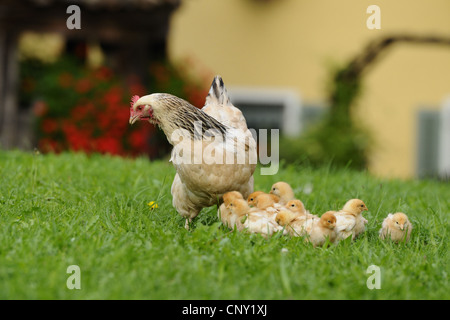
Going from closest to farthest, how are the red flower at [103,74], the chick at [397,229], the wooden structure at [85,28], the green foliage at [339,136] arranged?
the chick at [397,229] < the wooden structure at [85,28] < the red flower at [103,74] < the green foliage at [339,136]

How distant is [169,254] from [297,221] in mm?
926

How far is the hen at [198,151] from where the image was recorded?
4.03 m

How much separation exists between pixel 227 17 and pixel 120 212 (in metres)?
7.97

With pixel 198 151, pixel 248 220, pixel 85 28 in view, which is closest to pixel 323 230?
pixel 248 220

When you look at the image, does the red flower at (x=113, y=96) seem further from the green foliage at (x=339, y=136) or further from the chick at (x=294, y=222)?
the chick at (x=294, y=222)

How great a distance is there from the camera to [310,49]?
471 inches

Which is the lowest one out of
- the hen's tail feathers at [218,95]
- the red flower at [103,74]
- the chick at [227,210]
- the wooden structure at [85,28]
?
the chick at [227,210]

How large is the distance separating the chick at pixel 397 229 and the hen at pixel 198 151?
36.6 inches

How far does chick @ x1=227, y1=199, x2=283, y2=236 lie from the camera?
4.05 meters

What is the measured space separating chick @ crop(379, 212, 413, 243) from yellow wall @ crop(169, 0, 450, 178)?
7669mm

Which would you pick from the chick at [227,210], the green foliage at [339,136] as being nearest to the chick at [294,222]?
the chick at [227,210]

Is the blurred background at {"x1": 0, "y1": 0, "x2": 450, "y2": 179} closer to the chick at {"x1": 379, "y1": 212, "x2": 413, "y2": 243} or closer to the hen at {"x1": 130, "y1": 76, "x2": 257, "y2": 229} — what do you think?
the chick at {"x1": 379, "y1": 212, "x2": 413, "y2": 243}

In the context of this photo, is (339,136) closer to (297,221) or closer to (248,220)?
(297,221)
